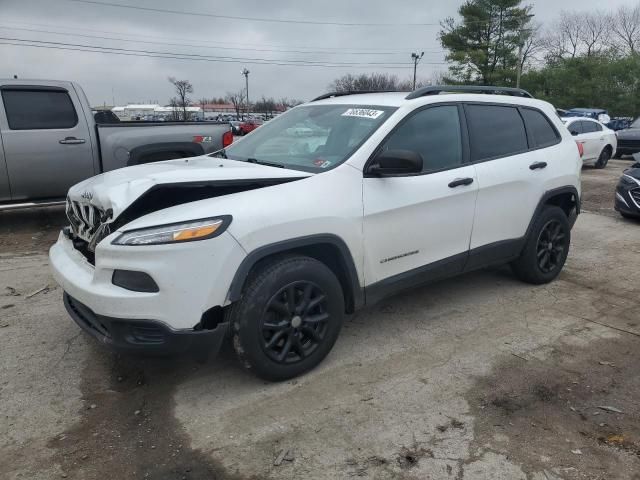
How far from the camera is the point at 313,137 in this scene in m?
4.09

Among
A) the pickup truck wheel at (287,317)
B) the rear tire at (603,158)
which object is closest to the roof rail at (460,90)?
the pickup truck wheel at (287,317)

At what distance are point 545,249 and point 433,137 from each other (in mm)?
1900

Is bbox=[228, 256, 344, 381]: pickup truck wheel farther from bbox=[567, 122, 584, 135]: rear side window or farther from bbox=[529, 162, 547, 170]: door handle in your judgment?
bbox=[567, 122, 584, 135]: rear side window

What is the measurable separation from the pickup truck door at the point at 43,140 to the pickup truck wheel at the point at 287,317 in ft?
17.3

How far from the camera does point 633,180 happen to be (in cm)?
847

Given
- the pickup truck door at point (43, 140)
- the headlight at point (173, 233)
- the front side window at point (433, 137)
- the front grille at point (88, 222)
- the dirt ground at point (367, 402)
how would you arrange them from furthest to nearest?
the pickup truck door at point (43, 140)
the front side window at point (433, 137)
the front grille at point (88, 222)
the headlight at point (173, 233)
the dirt ground at point (367, 402)

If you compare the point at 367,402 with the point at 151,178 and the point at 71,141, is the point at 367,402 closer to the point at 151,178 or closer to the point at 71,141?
the point at 151,178

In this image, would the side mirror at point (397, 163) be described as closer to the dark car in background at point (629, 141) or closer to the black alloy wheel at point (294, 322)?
the black alloy wheel at point (294, 322)

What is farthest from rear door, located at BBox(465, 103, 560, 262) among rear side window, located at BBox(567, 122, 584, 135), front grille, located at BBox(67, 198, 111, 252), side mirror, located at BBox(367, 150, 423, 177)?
rear side window, located at BBox(567, 122, 584, 135)

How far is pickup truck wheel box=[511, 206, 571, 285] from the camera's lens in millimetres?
5062

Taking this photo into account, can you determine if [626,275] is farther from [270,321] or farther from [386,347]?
[270,321]

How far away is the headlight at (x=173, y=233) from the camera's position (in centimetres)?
291

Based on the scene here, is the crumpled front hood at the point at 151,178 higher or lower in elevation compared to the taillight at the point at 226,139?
higher

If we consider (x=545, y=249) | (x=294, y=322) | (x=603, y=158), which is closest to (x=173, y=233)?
(x=294, y=322)
